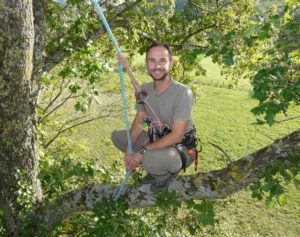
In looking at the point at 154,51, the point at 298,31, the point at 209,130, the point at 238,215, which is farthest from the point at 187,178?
the point at 209,130

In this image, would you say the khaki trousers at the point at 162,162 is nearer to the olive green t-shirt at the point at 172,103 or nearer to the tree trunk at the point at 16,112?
the olive green t-shirt at the point at 172,103

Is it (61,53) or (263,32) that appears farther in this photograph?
(61,53)

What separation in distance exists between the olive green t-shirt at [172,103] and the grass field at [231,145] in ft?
2.41

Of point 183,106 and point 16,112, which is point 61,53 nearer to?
point 16,112

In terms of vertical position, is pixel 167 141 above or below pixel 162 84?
below

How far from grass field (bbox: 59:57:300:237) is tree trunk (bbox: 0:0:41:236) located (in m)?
1.19

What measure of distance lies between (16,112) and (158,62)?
253cm

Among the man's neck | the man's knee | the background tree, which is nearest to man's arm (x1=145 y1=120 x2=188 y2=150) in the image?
the man's neck

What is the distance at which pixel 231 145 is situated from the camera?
2628cm

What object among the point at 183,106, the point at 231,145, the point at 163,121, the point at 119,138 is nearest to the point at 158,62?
the point at 183,106

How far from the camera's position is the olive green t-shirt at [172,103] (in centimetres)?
461

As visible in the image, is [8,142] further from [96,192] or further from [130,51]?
[130,51]

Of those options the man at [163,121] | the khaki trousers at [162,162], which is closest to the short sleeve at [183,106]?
the man at [163,121]

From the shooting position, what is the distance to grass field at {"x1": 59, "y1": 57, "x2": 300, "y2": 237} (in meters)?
14.6
